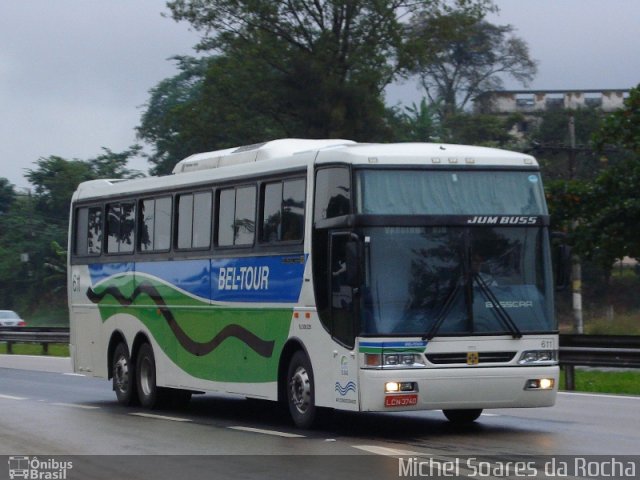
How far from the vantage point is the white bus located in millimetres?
14320

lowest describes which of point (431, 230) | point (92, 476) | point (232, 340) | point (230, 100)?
point (92, 476)

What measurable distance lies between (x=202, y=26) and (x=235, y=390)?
45.2 m

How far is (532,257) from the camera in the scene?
15.0m

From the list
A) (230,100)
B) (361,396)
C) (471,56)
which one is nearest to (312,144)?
(361,396)

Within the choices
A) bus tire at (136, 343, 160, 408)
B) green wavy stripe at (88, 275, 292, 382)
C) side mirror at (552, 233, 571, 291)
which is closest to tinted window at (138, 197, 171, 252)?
green wavy stripe at (88, 275, 292, 382)

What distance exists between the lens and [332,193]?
15.0 m

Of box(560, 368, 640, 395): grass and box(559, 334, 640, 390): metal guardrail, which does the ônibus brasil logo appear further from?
box(559, 334, 640, 390): metal guardrail

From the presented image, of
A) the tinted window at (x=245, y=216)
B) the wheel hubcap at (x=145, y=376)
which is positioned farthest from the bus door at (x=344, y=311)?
the wheel hubcap at (x=145, y=376)

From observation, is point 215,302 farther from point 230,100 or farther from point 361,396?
point 230,100

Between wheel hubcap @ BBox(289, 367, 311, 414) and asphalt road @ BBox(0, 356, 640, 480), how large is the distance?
0.29 metres

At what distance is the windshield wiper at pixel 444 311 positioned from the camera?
14297 millimetres

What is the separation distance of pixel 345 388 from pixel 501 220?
2393 millimetres

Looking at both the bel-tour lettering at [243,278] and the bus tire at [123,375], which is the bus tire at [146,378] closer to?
the bus tire at [123,375]

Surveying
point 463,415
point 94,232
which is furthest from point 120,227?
point 463,415
